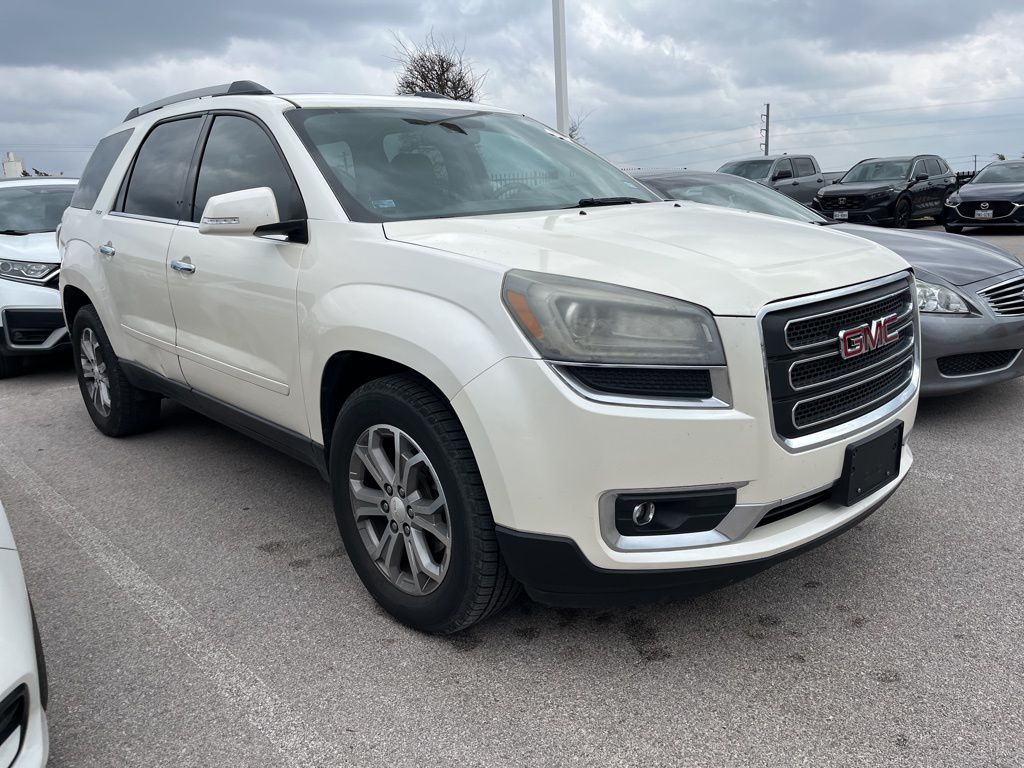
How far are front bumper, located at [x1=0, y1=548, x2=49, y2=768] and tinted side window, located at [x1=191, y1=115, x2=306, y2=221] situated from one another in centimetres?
159

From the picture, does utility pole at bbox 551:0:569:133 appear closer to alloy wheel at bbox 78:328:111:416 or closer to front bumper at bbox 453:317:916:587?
alloy wheel at bbox 78:328:111:416

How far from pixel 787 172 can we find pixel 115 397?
54.2 ft

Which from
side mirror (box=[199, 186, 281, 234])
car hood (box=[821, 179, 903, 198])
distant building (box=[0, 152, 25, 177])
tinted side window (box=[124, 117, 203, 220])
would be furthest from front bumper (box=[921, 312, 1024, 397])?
distant building (box=[0, 152, 25, 177])

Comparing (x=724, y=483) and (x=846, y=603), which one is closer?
(x=724, y=483)

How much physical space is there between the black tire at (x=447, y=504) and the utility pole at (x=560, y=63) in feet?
31.2

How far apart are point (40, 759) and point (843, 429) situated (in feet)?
6.98

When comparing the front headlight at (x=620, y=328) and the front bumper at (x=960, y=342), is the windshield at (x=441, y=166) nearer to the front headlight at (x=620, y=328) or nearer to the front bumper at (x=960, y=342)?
the front headlight at (x=620, y=328)

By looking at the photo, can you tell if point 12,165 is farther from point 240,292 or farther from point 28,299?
point 240,292

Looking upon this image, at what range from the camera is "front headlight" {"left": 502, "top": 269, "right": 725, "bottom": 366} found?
2.13 meters

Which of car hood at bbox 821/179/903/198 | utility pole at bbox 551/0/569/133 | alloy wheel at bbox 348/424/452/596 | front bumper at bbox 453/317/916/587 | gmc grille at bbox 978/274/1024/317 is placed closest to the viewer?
front bumper at bbox 453/317/916/587

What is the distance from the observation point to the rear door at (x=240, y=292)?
9.91ft

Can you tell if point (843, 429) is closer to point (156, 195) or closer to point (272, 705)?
point (272, 705)

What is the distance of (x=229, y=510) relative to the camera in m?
3.85

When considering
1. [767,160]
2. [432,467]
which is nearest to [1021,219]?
[767,160]
